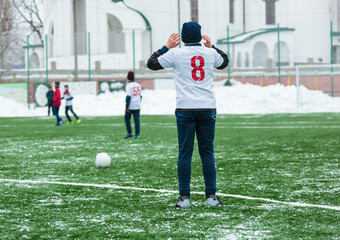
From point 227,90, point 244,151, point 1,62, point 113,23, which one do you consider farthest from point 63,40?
point 244,151

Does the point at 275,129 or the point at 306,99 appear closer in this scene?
the point at 275,129

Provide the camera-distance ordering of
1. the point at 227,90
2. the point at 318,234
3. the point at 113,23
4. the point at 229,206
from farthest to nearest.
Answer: the point at 113,23 < the point at 227,90 < the point at 229,206 < the point at 318,234

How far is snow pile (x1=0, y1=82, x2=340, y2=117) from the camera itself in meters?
30.9

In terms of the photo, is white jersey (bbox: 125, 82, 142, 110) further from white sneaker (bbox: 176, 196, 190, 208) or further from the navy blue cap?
white sneaker (bbox: 176, 196, 190, 208)

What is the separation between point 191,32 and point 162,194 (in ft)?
6.75

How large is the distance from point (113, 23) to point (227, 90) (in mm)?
23082

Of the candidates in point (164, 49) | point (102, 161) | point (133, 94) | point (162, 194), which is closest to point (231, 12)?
point (133, 94)

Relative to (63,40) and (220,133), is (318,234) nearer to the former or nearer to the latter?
(220,133)

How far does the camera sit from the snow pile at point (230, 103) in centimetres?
3088

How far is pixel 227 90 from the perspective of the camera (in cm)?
3403

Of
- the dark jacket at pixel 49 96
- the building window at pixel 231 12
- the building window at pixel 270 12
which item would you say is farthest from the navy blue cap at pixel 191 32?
the building window at pixel 270 12

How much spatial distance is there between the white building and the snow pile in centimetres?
1131

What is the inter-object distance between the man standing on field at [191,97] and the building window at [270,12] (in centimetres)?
5188

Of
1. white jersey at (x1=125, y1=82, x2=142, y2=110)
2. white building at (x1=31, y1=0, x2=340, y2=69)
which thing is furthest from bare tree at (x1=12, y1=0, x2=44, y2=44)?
white jersey at (x1=125, y1=82, x2=142, y2=110)
